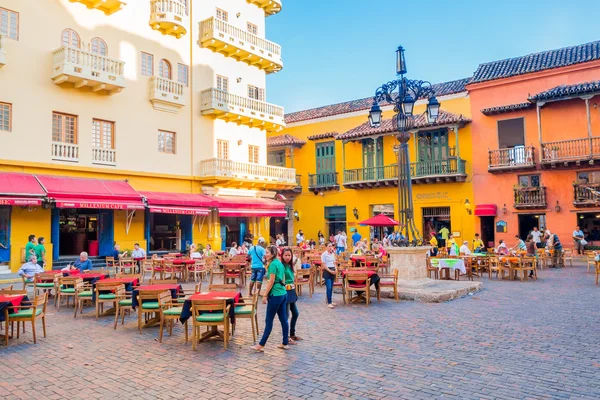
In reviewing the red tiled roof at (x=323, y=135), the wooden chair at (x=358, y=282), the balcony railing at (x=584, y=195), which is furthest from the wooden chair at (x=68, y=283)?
the red tiled roof at (x=323, y=135)

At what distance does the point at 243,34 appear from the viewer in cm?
2583

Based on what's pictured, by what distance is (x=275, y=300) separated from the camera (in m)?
7.43

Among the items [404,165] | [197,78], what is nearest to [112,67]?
[197,78]

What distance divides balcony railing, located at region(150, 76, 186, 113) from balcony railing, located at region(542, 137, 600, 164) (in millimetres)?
18502

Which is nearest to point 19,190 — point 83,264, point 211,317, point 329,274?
point 83,264

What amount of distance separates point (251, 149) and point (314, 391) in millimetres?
22287

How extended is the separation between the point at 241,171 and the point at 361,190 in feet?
31.0

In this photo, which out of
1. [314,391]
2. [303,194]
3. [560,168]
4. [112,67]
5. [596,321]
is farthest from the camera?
[303,194]

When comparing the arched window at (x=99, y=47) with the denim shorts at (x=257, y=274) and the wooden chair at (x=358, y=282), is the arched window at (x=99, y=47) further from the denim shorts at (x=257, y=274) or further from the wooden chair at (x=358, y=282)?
the wooden chair at (x=358, y=282)

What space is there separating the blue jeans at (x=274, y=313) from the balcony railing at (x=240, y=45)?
19.5m

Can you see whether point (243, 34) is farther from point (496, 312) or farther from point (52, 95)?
point (496, 312)

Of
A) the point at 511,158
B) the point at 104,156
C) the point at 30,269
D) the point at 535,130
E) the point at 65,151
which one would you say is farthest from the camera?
the point at 511,158

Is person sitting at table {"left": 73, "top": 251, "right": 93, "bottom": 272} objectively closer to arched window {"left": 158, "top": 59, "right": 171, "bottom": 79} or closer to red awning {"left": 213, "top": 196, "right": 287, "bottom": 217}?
red awning {"left": 213, "top": 196, "right": 287, "bottom": 217}

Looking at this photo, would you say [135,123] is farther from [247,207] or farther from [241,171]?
[247,207]
